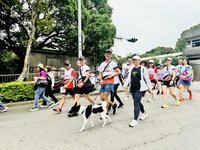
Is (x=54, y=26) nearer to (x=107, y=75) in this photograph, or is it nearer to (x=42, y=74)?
(x=42, y=74)

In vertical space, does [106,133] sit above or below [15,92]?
below

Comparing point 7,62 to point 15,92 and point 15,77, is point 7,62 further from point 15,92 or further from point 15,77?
point 15,92

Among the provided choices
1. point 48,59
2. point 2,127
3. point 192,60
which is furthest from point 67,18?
point 192,60

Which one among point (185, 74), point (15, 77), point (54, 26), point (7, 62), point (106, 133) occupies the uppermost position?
point (54, 26)

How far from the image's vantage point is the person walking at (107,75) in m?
5.89

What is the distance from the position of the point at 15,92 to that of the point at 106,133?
6259mm

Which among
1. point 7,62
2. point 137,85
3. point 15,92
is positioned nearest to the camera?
point 137,85

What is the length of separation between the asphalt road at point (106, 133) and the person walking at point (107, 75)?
79 cm

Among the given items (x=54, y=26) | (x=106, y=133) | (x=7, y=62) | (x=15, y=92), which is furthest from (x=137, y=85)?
(x=7, y=62)

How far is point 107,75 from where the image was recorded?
6.04m

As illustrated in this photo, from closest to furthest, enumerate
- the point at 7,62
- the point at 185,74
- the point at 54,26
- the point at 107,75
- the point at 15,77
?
the point at 107,75 → the point at 185,74 → the point at 15,77 → the point at 54,26 → the point at 7,62

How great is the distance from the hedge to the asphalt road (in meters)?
2.75

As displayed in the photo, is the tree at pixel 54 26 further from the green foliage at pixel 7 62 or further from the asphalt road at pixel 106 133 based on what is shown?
the asphalt road at pixel 106 133

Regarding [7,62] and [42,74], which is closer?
[42,74]
